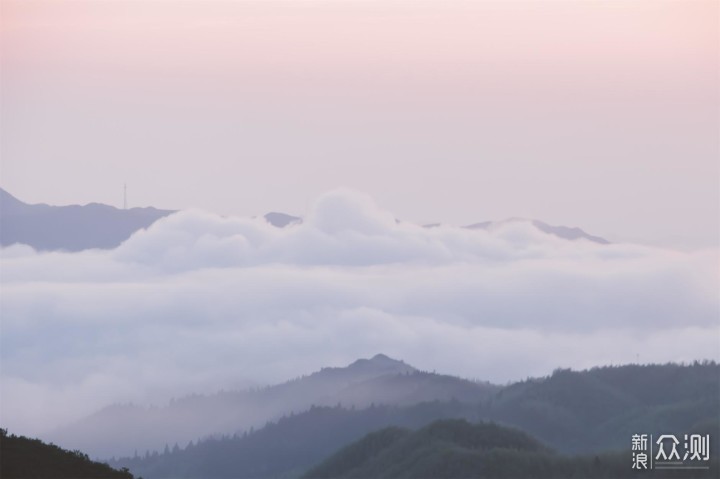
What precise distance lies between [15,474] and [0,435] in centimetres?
823

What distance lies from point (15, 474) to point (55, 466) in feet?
10.1

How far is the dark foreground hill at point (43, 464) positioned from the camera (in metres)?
101

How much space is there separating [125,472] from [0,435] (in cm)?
998

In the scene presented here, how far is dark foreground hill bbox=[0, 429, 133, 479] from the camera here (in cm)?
10131

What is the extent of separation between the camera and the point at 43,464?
4055 inches

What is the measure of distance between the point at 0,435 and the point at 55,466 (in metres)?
7.32

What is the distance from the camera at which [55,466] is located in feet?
338

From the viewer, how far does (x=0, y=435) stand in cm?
10850

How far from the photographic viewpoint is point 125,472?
344 ft

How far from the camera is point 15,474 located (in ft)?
331

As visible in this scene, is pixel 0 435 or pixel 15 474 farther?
pixel 0 435
